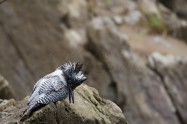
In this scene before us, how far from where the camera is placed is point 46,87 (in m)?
4.08

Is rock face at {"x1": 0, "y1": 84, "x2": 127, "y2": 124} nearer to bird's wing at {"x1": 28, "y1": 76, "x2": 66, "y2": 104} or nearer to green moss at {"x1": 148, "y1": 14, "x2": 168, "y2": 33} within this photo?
bird's wing at {"x1": 28, "y1": 76, "x2": 66, "y2": 104}

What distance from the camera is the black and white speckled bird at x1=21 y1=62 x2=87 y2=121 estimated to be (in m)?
4.01

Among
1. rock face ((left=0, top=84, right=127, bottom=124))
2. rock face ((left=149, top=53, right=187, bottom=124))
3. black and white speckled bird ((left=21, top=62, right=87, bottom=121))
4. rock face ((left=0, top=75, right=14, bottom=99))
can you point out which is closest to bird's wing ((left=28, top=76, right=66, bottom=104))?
black and white speckled bird ((left=21, top=62, right=87, bottom=121))

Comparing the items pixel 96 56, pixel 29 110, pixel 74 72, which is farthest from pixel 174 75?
pixel 29 110

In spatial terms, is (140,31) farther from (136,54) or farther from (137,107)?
(137,107)

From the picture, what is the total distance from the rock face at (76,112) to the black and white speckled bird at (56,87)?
55 mm

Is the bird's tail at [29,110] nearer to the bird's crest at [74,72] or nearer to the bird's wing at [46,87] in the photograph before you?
the bird's wing at [46,87]

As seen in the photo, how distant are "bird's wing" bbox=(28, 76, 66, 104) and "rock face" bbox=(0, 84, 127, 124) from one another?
4.0 inches

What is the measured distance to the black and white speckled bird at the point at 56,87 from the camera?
13.2 feet

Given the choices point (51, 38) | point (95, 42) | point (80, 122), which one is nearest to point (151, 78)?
point (95, 42)

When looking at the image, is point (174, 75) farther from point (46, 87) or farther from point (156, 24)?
point (46, 87)

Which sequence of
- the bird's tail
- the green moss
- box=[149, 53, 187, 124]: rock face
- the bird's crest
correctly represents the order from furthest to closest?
the green moss
box=[149, 53, 187, 124]: rock face
the bird's crest
the bird's tail

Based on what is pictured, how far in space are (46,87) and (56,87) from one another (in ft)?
0.25

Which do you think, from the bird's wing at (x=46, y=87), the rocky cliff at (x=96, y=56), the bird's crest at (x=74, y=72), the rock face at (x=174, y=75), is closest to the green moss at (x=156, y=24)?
the rocky cliff at (x=96, y=56)
